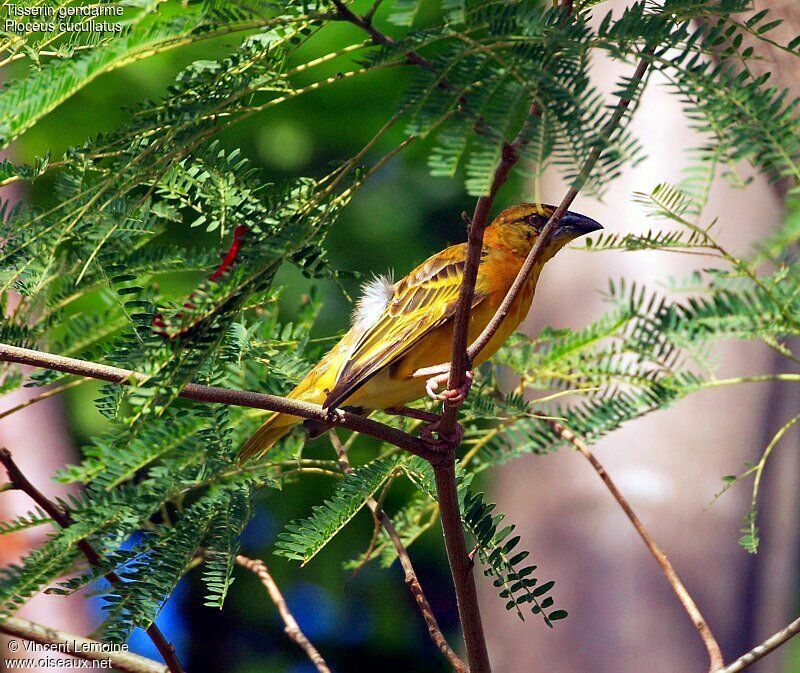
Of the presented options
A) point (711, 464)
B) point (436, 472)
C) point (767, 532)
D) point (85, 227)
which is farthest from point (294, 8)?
point (767, 532)

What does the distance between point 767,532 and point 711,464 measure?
1.85 feet

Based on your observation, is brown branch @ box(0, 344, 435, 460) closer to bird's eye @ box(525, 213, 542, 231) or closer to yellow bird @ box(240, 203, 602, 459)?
yellow bird @ box(240, 203, 602, 459)

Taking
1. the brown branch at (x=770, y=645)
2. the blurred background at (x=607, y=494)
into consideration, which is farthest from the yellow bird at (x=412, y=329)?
the brown branch at (x=770, y=645)

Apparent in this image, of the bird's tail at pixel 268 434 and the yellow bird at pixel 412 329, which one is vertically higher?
the yellow bird at pixel 412 329

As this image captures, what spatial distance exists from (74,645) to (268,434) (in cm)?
98

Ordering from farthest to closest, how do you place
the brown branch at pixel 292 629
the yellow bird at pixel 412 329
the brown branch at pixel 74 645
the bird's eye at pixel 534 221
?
the bird's eye at pixel 534 221 → the yellow bird at pixel 412 329 → the brown branch at pixel 292 629 → the brown branch at pixel 74 645

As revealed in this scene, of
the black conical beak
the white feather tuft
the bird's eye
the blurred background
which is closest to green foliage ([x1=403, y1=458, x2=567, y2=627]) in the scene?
the white feather tuft

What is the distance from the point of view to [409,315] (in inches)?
137

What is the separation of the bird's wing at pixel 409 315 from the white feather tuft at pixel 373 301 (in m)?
0.06

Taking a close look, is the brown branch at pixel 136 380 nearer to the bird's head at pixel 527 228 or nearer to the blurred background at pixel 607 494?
the bird's head at pixel 527 228

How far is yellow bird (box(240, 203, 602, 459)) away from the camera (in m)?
3.18

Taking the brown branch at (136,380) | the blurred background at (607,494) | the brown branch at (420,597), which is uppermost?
the brown branch at (136,380)

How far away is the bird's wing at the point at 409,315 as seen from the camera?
3213mm

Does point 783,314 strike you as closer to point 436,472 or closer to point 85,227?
point 436,472
